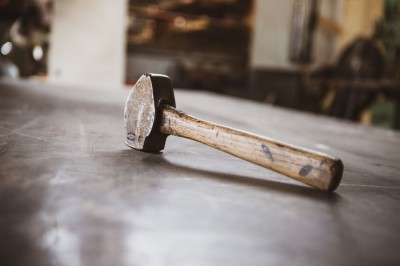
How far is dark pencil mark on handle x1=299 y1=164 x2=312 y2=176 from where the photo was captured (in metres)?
0.77

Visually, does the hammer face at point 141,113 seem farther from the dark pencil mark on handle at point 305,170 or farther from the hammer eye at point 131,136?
the dark pencil mark on handle at point 305,170

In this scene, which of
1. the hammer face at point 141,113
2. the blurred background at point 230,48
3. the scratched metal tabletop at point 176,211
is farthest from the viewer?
the blurred background at point 230,48

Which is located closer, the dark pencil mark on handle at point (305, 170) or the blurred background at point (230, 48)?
the dark pencil mark on handle at point (305, 170)

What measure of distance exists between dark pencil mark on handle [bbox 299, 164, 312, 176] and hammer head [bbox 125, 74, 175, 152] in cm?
39

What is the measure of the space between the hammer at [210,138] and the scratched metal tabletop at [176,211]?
0.04 m

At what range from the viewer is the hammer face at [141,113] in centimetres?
99

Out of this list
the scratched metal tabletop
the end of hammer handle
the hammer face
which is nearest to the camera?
the scratched metal tabletop

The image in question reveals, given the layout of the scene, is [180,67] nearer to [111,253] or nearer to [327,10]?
[327,10]

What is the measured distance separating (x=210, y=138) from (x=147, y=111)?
18 centimetres

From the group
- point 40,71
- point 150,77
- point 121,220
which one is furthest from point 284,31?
point 121,220

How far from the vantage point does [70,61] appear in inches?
247

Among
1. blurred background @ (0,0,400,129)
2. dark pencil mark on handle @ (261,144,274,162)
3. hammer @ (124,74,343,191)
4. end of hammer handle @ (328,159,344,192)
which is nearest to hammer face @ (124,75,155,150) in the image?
hammer @ (124,74,343,191)

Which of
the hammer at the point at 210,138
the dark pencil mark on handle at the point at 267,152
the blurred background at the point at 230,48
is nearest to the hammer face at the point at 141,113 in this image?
the hammer at the point at 210,138

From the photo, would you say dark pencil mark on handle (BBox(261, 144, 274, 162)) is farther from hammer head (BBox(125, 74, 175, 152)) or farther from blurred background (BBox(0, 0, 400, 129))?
blurred background (BBox(0, 0, 400, 129))
